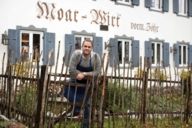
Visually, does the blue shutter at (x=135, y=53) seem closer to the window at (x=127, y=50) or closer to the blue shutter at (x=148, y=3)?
the window at (x=127, y=50)

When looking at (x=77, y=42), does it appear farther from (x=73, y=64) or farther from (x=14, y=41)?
(x=73, y=64)

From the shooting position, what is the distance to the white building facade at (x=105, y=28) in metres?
15.8

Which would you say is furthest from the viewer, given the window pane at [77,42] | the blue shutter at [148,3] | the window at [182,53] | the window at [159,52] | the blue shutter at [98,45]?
the window at [182,53]

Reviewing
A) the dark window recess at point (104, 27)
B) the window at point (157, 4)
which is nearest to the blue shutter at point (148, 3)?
the window at point (157, 4)

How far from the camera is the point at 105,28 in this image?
63.0 feet

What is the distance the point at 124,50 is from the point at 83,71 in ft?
40.9

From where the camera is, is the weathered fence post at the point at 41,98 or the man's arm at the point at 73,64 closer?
the weathered fence post at the point at 41,98

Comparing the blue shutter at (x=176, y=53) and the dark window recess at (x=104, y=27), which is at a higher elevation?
the dark window recess at (x=104, y=27)

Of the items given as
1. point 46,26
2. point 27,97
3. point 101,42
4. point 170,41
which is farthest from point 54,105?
point 170,41

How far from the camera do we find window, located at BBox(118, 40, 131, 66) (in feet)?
66.1

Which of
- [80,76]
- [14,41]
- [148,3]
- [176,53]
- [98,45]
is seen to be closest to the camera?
[80,76]

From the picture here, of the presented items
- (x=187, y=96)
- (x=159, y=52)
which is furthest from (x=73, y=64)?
(x=159, y=52)

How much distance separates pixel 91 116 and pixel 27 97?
3.70 ft

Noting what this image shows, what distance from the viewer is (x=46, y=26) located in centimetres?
1672
